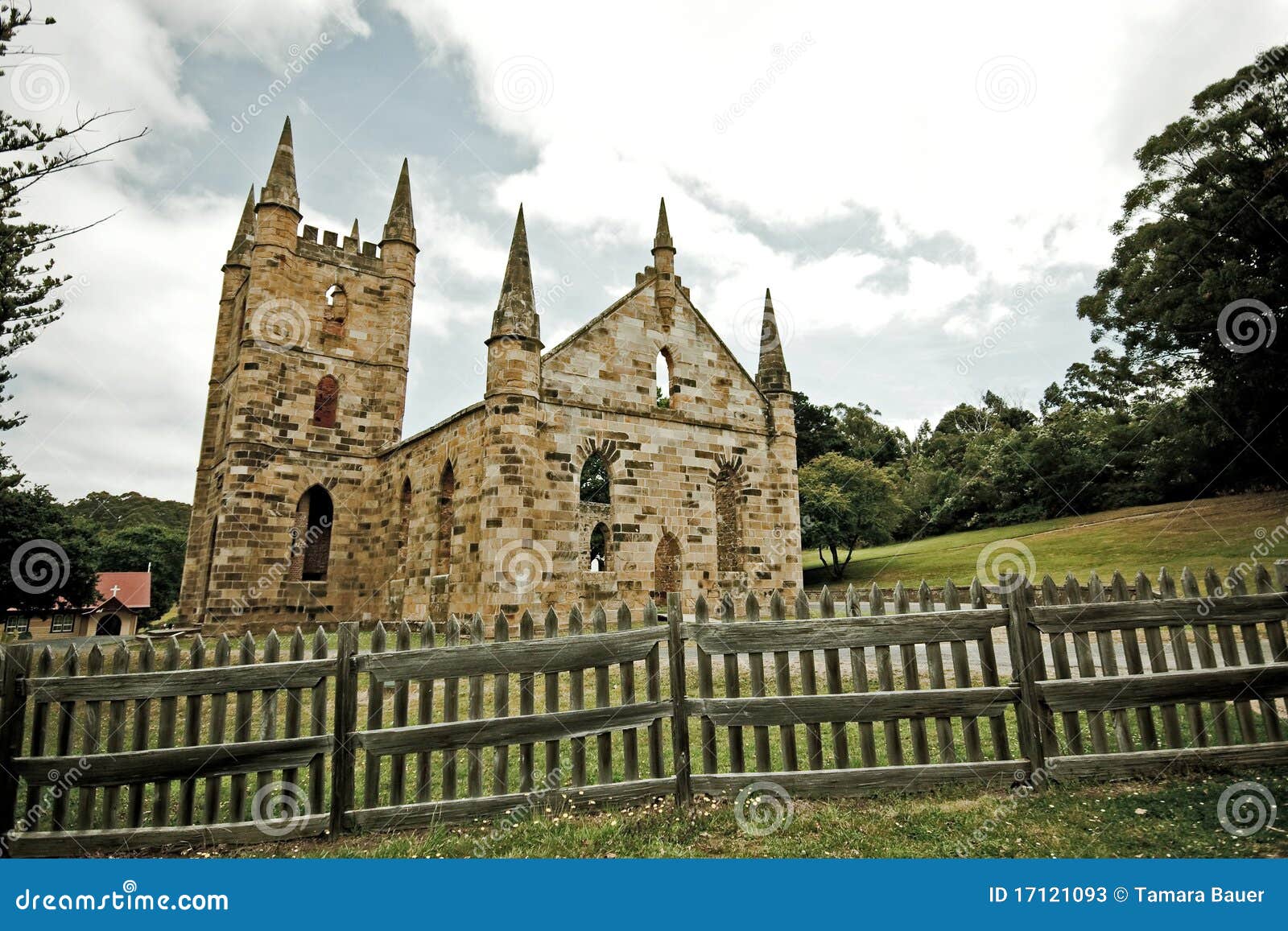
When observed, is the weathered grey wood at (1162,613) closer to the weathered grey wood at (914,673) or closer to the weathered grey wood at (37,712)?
the weathered grey wood at (914,673)

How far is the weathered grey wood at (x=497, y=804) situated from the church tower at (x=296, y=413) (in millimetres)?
18971

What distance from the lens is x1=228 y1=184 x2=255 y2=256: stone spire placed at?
28203mm

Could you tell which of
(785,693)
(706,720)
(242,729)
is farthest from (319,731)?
(785,693)

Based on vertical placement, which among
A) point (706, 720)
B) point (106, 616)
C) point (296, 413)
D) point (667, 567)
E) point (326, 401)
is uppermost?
point (326, 401)

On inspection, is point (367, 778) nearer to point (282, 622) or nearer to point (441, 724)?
point (441, 724)

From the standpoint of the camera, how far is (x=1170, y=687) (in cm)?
545

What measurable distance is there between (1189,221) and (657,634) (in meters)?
27.5

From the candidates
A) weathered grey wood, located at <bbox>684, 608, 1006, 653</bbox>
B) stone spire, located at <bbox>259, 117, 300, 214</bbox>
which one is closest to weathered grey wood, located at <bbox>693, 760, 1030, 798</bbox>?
weathered grey wood, located at <bbox>684, 608, 1006, 653</bbox>

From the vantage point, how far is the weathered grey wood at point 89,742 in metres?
4.77

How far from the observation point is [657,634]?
546 centimetres

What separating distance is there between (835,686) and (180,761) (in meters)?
4.93

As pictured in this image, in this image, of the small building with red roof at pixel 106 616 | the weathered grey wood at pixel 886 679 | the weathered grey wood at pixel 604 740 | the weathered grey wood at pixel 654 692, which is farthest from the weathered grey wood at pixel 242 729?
the small building with red roof at pixel 106 616

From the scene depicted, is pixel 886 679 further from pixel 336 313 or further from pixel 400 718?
pixel 336 313

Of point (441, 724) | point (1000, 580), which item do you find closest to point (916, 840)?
point (1000, 580)
